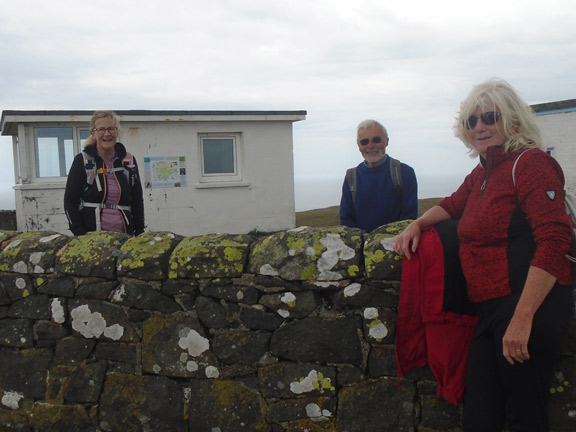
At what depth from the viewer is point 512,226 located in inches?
96.7

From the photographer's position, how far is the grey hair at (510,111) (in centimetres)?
251

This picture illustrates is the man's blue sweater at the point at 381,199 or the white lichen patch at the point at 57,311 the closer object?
the white lichen patch at the point at 57,311

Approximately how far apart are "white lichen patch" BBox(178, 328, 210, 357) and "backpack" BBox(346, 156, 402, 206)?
1.68m

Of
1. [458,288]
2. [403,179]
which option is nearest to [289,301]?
[458,288]

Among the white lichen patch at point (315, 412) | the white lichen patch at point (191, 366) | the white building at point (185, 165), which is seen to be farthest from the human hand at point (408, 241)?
the white building at point (185, 165)

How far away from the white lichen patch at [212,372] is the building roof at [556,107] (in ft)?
50.0

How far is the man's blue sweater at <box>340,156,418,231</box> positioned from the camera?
13.8 ft

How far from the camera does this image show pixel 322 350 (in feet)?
10.2

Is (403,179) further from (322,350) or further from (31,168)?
(31,168)

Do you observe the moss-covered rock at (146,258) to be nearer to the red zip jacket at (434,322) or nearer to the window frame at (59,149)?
the red zip jacket at (434,322)

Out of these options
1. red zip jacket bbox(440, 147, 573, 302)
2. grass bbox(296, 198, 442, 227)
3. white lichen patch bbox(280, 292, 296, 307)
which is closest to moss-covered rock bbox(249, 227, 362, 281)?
white lichen patch bbox(280, 292, 296, 307)

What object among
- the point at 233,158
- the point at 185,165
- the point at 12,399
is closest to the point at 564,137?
the point at 233,158

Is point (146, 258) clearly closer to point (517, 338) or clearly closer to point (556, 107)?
point (517, 338)

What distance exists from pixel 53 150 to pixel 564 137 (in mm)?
14370
